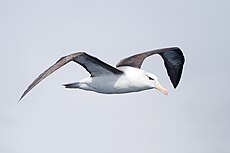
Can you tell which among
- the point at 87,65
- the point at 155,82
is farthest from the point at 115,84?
the point at 155,82

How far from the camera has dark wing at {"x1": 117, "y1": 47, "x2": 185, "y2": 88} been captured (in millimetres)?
27172

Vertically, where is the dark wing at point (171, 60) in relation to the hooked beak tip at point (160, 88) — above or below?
above

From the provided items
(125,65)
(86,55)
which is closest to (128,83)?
(86,55)

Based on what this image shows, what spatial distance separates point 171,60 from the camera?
28375 millimetres

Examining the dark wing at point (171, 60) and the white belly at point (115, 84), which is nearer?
the white belly at point (115, 84)

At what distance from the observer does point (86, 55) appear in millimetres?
21219

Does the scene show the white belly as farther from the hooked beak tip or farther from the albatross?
the hooked beak tip

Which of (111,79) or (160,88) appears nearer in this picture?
(111,79)

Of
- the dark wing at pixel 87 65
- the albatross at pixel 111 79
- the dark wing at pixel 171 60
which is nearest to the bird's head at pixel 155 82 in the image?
the albatross at pixel 111 79

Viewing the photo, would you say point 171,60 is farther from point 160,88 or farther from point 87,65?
point 87,65

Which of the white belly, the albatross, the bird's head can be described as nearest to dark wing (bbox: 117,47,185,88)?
the bird's head

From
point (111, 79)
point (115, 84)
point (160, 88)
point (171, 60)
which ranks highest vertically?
point (171, 60)

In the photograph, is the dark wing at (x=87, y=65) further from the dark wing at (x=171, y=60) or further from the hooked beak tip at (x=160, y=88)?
the dark wing at (x=171, y=60)

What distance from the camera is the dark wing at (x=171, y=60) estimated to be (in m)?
27.2
